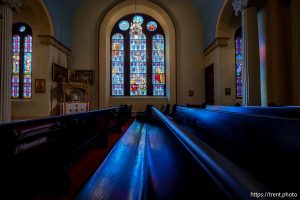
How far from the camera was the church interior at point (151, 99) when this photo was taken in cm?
69

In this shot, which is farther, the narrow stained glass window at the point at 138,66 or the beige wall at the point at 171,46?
the narrow stained glass window at the point at 138,66

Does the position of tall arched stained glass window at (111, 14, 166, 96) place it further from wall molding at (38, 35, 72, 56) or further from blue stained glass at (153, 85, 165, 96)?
wall molding at (38, 35, 72, 56)

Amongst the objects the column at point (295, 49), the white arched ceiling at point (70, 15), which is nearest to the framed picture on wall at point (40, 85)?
the white arched ceiling at point (70, 15)

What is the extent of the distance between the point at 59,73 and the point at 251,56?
7356mm

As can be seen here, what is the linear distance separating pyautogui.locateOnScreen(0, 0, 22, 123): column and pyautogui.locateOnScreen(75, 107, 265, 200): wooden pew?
484cm

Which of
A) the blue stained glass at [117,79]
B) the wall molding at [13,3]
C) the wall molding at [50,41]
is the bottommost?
the blue stained glass at [117,79]

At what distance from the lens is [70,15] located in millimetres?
9172

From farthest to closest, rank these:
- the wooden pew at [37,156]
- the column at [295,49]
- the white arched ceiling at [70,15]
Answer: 1. the white arched ceiling at [70,15]
2. the column at [295,49]
3. the wooden pew at [37,156]

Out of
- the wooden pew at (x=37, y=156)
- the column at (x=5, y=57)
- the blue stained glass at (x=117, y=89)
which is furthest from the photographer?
the blue stained glass at (x=117, y=89)

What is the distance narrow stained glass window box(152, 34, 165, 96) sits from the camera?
33.9 feet

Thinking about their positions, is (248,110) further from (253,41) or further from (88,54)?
(88,54)

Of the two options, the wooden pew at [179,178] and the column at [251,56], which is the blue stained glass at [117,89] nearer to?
the column at [251,56]

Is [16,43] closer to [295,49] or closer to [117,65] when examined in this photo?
[117,65]

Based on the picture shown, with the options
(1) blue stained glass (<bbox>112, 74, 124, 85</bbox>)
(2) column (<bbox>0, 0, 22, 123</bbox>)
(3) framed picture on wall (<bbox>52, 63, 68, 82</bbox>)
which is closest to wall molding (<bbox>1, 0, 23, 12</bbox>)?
(2) column (<bbox>0, 0, 22, 123</bbox>)
